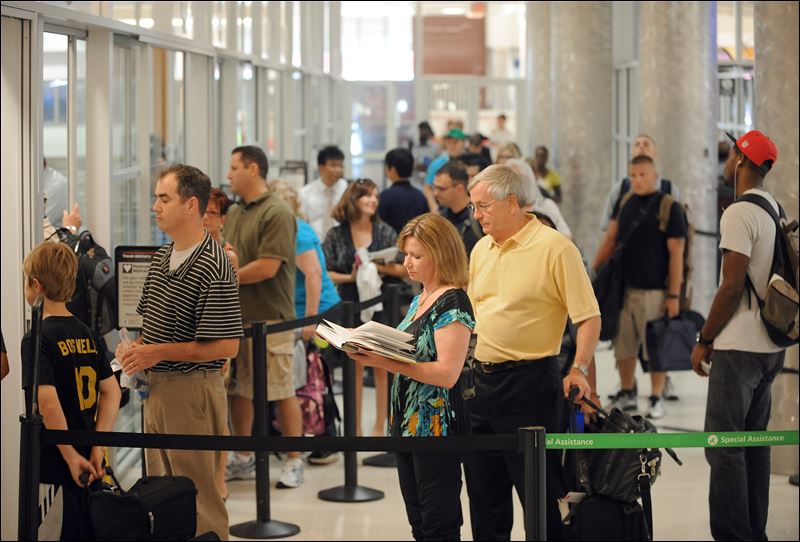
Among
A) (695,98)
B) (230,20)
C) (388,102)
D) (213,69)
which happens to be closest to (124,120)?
(213,69)

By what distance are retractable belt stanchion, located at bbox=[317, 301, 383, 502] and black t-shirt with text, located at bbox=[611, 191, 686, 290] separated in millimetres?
2358

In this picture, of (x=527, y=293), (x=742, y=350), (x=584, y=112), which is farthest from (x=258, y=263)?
(x=584, y=112)

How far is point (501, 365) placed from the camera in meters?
5.09

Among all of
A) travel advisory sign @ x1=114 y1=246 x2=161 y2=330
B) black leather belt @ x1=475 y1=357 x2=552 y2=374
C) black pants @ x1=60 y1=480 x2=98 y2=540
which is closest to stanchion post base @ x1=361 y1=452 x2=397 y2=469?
travel advisory sign @ x1=114 y1=246 x2=161 y2=330

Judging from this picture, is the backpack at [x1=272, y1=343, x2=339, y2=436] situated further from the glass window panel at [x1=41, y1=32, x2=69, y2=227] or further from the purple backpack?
the glass window panel at [x1=41, y1=32, x2=69, y2=227]

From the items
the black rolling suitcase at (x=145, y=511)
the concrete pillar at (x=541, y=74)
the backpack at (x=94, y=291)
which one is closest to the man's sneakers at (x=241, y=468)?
the backpack at (x=94, y=291)

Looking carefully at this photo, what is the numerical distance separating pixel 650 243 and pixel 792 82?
5.47 ft

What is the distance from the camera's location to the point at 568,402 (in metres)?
5.26

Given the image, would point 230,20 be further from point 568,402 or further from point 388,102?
point 388,102

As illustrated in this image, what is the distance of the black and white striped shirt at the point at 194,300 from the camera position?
4.80 metres

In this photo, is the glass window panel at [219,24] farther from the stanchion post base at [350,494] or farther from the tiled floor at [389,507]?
the stanchion post base at [350,494]

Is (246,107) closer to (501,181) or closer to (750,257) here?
(750,257)

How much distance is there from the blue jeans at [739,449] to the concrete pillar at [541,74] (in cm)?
1610

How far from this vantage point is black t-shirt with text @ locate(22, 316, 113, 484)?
4.83 m
